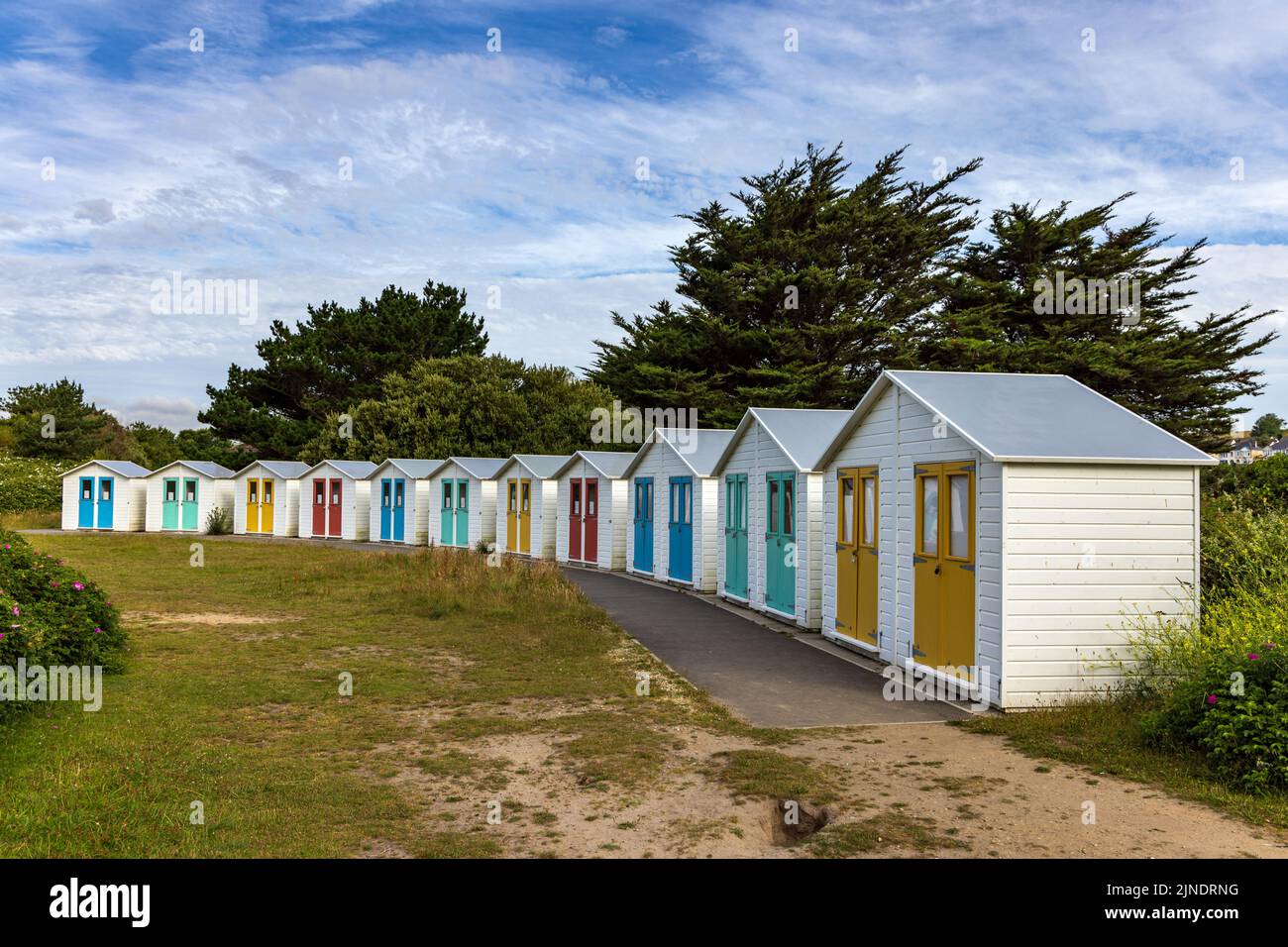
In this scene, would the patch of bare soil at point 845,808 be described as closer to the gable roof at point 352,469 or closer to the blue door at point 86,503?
the gable roof at point 352,469

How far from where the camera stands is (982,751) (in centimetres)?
759

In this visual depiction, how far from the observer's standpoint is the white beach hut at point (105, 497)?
128 feet

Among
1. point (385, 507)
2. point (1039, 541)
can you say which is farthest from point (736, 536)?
point (385, 507)

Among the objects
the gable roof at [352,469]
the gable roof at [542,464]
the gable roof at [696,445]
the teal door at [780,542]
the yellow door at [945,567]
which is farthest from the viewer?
the gable roof at [352,469]

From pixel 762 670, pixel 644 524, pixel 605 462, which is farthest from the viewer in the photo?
pixel 605 462

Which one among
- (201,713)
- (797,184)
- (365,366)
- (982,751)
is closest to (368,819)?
(201,713)

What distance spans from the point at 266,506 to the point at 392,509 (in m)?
6.83

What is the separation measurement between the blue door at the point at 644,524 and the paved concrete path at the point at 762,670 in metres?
4.89

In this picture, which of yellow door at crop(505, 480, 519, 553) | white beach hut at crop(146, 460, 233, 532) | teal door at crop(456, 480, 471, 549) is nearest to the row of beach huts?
yellow door at crop(505, 480, 519, 553)

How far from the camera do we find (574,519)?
85.9 ft

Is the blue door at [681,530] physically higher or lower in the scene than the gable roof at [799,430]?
lower

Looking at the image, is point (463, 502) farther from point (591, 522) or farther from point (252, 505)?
point (252, 505)

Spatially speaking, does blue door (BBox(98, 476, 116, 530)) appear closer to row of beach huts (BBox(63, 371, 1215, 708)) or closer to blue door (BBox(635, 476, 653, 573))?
blue door (BBox(635, 476, 653, 573))

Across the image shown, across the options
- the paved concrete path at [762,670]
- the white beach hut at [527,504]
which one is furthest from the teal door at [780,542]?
the white beach hut at [527,504]
